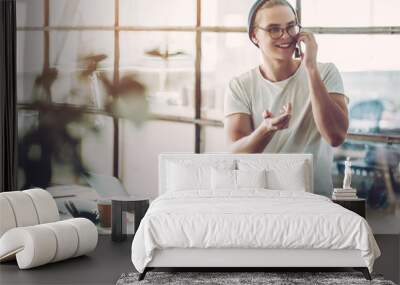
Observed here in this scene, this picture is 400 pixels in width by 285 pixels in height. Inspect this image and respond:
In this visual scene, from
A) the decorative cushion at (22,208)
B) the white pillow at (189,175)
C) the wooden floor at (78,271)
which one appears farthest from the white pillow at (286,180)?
the decorative cushion at (22,208)

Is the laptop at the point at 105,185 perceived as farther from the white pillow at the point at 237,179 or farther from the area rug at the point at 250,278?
the area rug at the point at 250,278

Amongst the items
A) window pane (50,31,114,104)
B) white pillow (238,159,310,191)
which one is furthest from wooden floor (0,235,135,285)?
window pane (50,31,114,104)

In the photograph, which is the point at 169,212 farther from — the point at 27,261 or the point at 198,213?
A: the point at 27,261

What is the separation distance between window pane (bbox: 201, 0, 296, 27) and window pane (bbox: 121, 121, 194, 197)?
1.18m

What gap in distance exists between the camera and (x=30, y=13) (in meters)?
7.48

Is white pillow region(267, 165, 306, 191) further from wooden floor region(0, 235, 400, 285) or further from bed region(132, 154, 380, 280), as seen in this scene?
bed region(132, 154, 380, 280)

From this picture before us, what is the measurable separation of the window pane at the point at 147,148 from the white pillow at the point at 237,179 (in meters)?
0.82

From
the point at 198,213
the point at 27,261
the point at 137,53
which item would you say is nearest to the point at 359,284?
the point at 198,213

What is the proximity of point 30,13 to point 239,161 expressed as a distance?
2.82m

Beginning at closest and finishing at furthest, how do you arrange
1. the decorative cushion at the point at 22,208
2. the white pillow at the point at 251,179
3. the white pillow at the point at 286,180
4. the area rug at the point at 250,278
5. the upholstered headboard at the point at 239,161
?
the area rug at the point at 250,278, the decorative cushion at the point at 22,208, the white pillow at the point at 251,179, the white pillow at the point at 286,180, the upholstered headboard at the point at 239,161

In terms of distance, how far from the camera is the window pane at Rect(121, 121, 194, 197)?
7.46 metres

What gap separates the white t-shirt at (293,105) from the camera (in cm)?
735

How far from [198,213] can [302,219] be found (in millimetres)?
768

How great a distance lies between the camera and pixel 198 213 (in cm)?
503
